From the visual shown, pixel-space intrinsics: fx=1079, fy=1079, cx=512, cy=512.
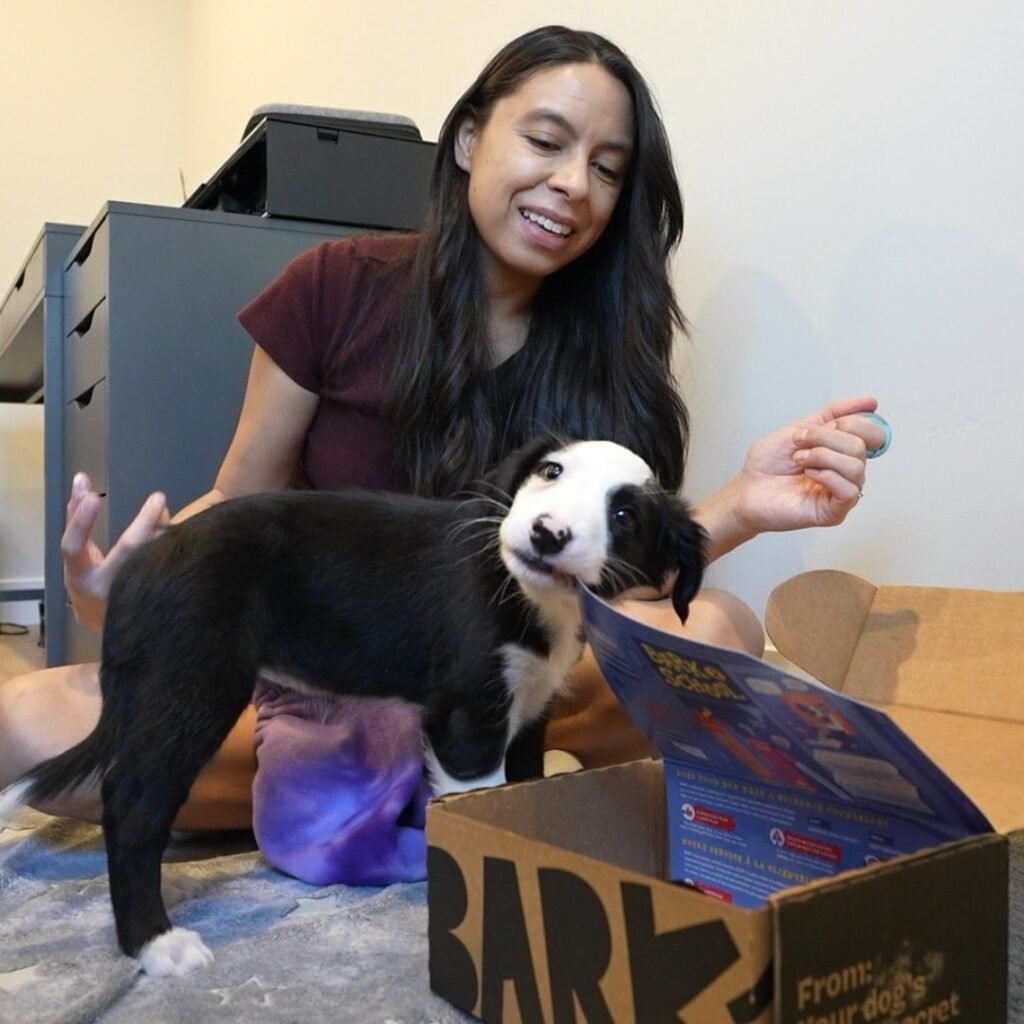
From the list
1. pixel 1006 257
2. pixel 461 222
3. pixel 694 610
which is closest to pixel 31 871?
pixel 694 610

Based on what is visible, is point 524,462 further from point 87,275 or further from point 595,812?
point 87,275

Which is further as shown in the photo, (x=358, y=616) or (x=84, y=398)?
(x=84, y=398)

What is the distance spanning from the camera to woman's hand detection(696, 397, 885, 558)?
Answer: 108cm

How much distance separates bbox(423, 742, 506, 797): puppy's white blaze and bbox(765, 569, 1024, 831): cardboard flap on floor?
0.96ft

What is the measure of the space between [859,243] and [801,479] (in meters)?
0.44

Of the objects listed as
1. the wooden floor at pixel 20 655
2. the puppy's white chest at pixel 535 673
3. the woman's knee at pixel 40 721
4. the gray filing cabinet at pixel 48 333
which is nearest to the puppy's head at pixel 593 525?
the puppy's white chest at pixel 535 673

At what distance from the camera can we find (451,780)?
0.99m

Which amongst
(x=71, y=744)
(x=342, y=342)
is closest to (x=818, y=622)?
(x=342, y=342)

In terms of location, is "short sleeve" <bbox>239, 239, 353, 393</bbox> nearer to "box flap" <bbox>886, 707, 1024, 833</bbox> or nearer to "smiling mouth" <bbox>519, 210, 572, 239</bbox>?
"smiling mouth" <bbox>519, 210, 572, 239</bbox>

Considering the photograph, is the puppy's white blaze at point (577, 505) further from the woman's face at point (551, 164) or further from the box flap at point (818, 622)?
the woman's face at point (551, 164)

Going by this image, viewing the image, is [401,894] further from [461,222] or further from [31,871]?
[461,222]

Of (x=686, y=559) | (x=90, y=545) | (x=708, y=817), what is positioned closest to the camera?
(x=708, y=817)

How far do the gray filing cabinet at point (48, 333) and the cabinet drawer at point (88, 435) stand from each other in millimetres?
84

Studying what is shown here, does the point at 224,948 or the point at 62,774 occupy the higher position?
the point at 62,774
